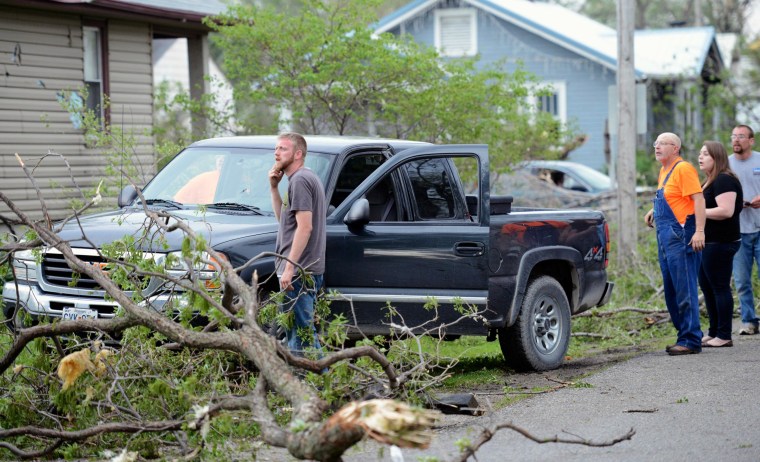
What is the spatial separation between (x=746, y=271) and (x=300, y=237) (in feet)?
18.7

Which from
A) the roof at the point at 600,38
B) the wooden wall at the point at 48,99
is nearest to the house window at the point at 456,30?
the roof at the point at 600,38

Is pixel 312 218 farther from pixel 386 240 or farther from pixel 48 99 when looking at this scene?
pixel 48 99

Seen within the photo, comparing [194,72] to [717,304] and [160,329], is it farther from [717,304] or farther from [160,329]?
[160,329]

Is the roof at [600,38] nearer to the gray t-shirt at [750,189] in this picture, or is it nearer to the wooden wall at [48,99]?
the wooden wall at [48,99]

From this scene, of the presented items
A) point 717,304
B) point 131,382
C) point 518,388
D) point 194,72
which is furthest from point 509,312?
point 194,72

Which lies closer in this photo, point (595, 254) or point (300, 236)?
point (300, 236)

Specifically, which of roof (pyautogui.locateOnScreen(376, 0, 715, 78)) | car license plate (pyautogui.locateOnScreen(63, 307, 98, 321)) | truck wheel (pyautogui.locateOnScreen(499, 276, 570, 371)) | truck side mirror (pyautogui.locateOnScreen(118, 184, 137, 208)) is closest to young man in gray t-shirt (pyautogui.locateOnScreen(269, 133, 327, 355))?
car license plate (pyautogui.locateOnScreen(63, 307, 98, 321))

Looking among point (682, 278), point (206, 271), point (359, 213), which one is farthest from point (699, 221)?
point (206, 271)

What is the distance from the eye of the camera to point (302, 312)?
7.55 m

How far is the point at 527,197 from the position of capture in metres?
20.7

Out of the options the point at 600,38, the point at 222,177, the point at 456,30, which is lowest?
the point at 222,177

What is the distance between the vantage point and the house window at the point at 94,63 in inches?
675

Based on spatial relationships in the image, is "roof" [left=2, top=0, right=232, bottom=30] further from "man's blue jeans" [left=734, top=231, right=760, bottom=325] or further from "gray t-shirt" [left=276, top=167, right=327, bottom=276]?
"man's blue jeans" [left=734, top=231, right=760, bottom=325]

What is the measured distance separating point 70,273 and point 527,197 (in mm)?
13406
